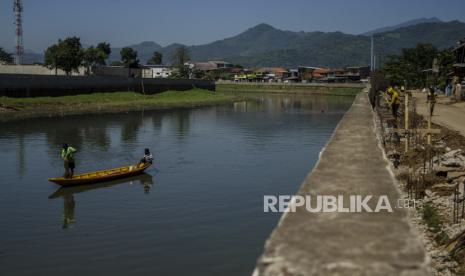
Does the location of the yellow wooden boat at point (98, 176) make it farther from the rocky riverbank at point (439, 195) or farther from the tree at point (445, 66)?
the tree at point (445, 66)

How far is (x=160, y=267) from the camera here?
1252cm

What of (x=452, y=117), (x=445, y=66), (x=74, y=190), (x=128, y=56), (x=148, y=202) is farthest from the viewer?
(x=128, y=56)

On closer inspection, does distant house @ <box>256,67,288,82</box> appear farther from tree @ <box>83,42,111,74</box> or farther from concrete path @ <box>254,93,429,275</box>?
concrete path @ <box>254,93,429,275</box>

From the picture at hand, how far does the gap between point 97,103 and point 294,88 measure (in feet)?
210

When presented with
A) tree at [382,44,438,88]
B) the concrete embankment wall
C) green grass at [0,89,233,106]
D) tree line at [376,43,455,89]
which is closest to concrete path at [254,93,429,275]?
tree line at [376,43,455,89]

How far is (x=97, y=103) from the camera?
2491 inches

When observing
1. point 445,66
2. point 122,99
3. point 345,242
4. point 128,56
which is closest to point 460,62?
point 445,66

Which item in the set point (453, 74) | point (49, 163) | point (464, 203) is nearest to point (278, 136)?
point (49, 163)

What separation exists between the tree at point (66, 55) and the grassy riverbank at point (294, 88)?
47.0 meters

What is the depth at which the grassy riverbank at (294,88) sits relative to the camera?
362 feet

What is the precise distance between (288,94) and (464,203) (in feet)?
338

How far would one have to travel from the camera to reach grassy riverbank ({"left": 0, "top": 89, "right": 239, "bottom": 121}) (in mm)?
51156

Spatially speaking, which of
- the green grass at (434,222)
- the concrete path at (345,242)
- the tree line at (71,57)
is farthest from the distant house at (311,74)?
the concrete path at (345,242)

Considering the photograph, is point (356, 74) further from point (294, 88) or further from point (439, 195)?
point (439, 195)
